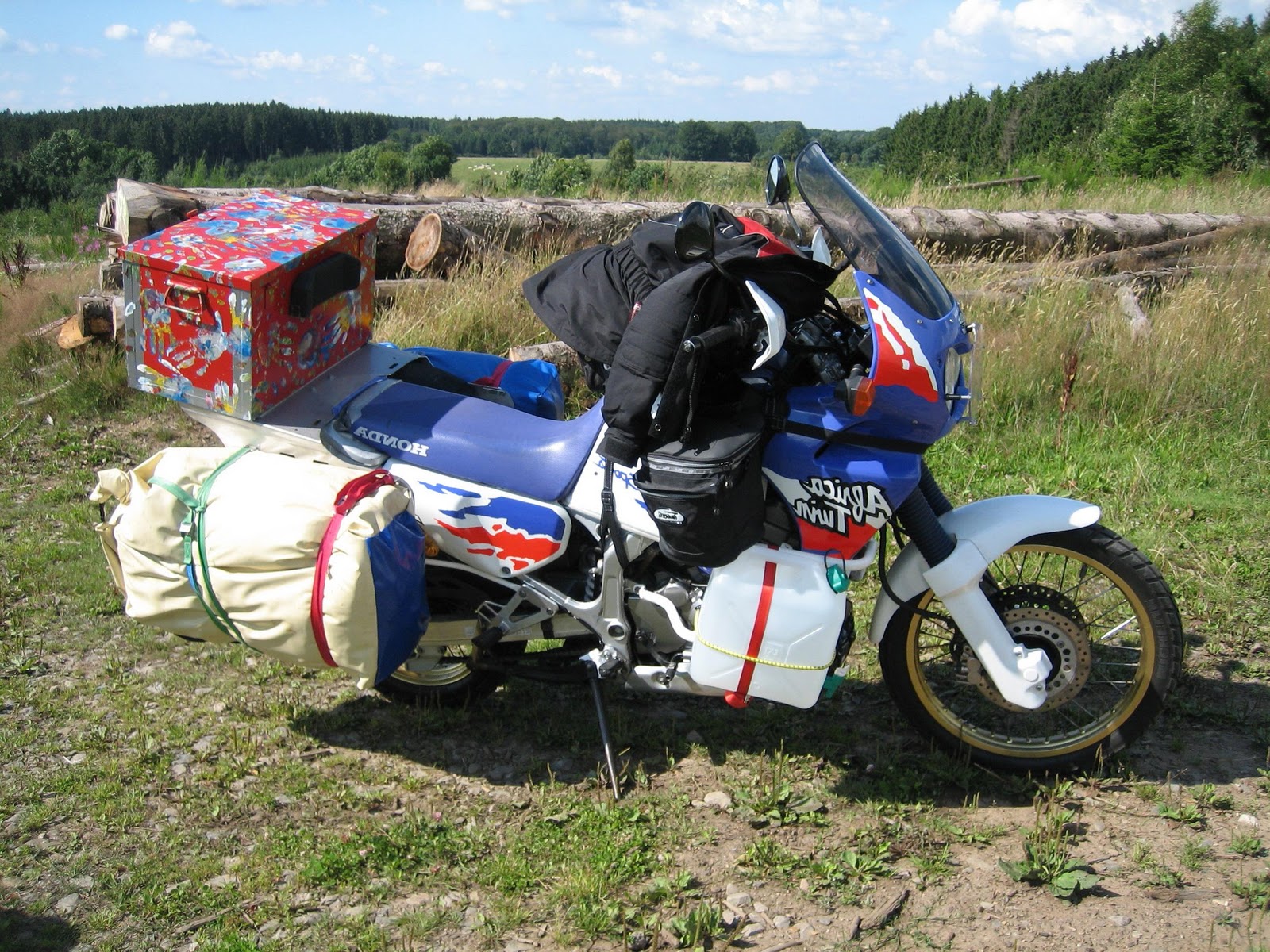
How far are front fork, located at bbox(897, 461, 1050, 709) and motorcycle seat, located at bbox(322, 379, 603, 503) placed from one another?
98cm

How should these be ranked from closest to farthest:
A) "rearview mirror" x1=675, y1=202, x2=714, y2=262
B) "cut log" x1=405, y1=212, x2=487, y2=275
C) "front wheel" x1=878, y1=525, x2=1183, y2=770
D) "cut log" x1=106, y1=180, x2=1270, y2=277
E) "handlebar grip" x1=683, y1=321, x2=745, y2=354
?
"rearview mirror" x1=675, y1=202, x2=714, y2=262 → "handlebar grip" x1=683, y1=321, x2=745, y2=354 → "front wheel" x1=878, y1=525, x2=1183, y2=770 → "cut log" x1=405, y1=212, x2=487, y2=275 → "cut log" x1=106, y1=180, x2=1270, y2=277

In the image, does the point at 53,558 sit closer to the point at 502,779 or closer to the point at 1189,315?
the point at 502,779

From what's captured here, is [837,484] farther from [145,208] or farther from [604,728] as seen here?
[145,208]

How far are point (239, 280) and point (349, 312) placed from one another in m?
0.55

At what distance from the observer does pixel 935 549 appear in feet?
9.77

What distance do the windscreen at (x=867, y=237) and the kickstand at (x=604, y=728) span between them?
1412 mm

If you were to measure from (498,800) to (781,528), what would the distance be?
4.04 ft

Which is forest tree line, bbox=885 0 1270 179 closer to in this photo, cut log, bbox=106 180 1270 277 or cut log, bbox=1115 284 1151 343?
cut log, bbox=106 180 1270 277

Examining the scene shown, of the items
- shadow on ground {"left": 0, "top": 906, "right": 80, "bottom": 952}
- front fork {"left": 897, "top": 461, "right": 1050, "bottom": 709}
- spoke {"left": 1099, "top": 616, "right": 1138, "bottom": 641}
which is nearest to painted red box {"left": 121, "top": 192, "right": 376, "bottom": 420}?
shadow on ground {"left": 0, "top": 906, "right": 80, "bottom": 952}

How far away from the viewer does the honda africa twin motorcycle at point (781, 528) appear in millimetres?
2715

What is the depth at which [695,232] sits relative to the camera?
235 centimetres

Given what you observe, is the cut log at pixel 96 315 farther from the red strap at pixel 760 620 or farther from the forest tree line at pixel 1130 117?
the forest tree line at pixel 1130 117

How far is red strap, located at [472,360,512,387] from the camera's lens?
363cm

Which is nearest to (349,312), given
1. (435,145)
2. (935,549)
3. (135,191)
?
(935,549)
